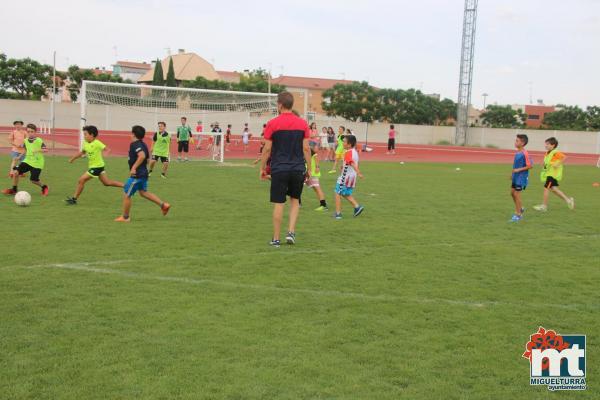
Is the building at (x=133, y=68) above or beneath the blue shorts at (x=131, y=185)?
above

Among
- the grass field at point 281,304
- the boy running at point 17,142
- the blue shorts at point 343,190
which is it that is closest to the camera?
the grass field at point 281,304

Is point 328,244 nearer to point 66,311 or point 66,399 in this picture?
point 66,311

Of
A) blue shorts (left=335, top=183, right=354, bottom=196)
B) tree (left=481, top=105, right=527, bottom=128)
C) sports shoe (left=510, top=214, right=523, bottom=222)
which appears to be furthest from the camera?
tree (left=481, top=105, right=527, bottom=128)

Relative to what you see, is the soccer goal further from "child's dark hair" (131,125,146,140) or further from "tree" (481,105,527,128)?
"tree" (481,105,527,128)

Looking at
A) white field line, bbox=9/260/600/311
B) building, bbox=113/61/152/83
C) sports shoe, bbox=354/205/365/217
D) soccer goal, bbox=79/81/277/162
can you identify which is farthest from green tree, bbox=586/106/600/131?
building, bbox=113/61/152/83

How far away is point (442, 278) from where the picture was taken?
736cm

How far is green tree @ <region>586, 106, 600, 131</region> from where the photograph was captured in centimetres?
Result: 6144

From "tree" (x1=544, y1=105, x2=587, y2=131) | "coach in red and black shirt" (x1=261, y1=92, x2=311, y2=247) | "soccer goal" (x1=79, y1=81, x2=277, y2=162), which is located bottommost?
"coach in red and black shirt" (x1=261, y1=92, x2=311, y2=247)

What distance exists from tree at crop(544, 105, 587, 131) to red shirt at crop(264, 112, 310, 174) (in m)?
59.8

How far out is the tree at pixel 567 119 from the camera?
62625mm

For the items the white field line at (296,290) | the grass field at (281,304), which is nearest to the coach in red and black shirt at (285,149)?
the grass field at (281,304)

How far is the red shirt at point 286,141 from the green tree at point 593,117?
59944mm

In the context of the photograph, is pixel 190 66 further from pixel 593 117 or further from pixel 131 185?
pixel 131 185

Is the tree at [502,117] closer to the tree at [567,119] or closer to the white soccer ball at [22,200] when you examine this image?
the tree at [567,119]
